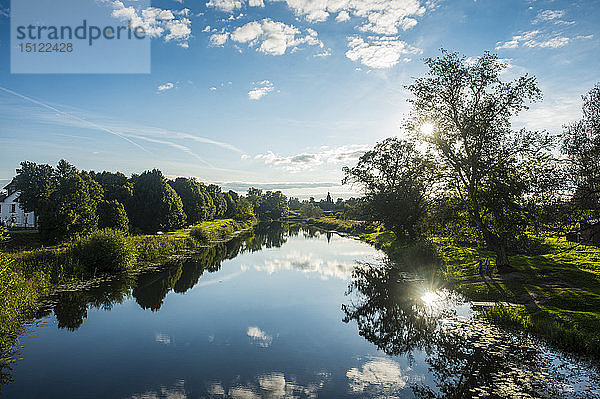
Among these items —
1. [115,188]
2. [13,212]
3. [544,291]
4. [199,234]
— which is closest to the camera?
[544,291]

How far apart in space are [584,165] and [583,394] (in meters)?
14.5

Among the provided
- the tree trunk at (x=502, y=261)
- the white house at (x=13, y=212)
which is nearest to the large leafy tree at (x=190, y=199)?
the white house at (x=13, y=212)

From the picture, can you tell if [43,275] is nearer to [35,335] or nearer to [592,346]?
[35,335]

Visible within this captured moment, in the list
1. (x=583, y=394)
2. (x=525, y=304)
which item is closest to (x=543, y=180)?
(x=525, y=304)

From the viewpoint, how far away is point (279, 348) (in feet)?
49.8

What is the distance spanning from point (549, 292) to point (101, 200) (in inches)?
1789

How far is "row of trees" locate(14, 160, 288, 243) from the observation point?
3228 cm

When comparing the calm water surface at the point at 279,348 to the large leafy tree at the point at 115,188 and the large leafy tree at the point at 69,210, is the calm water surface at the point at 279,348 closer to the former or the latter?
the large leafy tree at the point at 69,210

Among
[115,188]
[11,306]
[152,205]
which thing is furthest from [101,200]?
[11,306]

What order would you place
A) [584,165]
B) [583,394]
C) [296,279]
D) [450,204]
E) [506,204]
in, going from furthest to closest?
[296,279], [450,204], [506,204], [584,165], [583,394]

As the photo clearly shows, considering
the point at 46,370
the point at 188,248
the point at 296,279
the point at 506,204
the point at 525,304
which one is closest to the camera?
the point at 46,370

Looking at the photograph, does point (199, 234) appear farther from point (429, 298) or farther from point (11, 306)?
point (429, 298)

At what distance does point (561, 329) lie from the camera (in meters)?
14.0

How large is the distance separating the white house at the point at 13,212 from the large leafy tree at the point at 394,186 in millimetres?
57574
